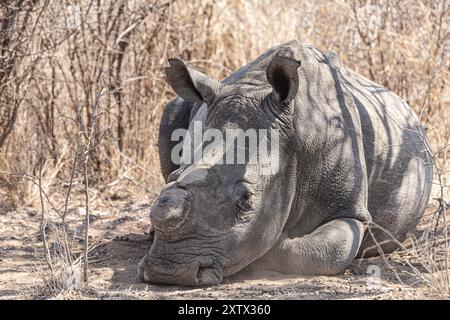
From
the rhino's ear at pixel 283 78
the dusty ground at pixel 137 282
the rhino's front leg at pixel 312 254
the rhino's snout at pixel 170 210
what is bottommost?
the dusty ground at pixel 137 282

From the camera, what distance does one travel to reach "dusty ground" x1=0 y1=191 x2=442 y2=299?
17.1 ft

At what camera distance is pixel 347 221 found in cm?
613

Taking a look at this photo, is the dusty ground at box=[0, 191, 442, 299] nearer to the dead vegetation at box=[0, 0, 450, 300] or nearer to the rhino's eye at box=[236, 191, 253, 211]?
the rhino's eye at box=[236, 191, 253, 211]

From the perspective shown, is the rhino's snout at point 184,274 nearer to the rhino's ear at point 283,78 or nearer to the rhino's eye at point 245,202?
the rhino's eye at point 245,202

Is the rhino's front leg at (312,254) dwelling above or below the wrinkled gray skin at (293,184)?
below

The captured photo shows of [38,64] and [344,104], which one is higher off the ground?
[38,64]

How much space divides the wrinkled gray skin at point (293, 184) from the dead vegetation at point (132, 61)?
2.05 metres

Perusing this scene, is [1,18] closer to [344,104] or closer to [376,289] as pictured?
[344,104]

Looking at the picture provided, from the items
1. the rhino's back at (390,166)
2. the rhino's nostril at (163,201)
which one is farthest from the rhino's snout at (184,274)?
the rhino's back at (390,166)

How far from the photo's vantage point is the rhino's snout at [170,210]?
5.24 meters

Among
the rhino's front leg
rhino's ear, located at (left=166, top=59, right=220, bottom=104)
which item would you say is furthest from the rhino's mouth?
rhino's ear, located at (left=166, top=59, right=220, bottom=104)

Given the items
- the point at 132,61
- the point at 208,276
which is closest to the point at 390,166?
the point at 208,276
